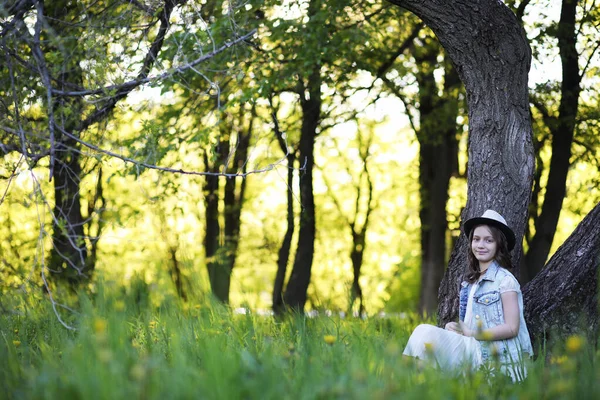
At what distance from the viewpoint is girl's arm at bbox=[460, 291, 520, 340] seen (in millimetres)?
4547

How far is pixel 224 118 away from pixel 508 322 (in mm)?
8970

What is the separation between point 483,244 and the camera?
507 centimetres

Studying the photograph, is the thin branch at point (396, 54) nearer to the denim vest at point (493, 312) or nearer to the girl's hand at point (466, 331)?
the denim vest at point (493, 312)

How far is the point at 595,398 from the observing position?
3211 mm

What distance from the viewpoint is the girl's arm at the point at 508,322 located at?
4.55 m

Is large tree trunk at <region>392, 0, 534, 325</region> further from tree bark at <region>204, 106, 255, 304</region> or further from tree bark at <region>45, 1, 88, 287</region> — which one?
tree bark at <region>204, 106, 255, 304</region>

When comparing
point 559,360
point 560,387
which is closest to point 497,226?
point 559,360

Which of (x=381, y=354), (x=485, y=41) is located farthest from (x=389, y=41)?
(x=381, y=354)

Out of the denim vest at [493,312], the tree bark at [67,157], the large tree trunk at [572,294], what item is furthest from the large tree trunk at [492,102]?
the tree bark at [67,157]

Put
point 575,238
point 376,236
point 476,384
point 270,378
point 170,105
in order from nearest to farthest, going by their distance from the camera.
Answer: point 270,378, point 476,384, point 575,238, point 170,105, point 376,236

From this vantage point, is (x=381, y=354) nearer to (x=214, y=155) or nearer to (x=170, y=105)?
(x=214, y=155)

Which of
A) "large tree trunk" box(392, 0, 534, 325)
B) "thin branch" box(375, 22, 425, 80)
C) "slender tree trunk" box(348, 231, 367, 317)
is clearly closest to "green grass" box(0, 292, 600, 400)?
"large tree trunk" box(392, 0, 534, 325)

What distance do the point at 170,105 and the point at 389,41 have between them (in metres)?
4.25

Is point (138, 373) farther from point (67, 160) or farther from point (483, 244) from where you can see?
point (67, 160)
